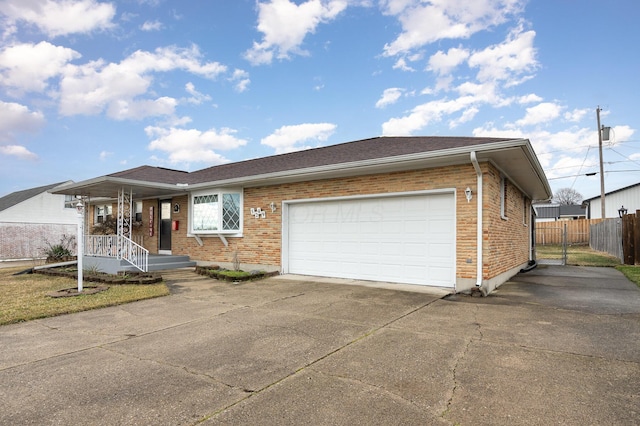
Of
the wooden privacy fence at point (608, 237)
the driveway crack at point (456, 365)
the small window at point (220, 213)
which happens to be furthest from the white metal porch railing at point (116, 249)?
the wooden privacy fence at point (608, 237)

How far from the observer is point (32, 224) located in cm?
2031

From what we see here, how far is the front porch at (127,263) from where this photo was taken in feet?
36.5

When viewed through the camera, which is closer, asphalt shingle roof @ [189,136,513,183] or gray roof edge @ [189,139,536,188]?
gray roof edge @ [189,139,536,188]

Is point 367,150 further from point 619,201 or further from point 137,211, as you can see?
point 619,201

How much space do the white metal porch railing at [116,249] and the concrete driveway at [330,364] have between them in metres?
5.10

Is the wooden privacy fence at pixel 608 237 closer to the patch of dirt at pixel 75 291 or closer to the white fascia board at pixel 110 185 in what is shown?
the white fascia board at pixel 110 185

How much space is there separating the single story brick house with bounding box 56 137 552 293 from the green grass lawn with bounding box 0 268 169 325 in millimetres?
2973

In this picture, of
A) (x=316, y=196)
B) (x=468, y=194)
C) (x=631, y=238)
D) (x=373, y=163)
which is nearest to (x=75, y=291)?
(x=316, y=196)

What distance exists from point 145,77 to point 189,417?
13.1m

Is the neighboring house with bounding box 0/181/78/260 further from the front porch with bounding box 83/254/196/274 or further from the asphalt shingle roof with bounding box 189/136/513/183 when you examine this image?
the asphalt shingle roof with bounding box 189/136/513/183

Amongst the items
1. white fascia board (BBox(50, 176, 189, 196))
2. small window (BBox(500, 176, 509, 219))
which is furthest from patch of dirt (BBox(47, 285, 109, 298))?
small window (BBox(500, 176, 509, 219))

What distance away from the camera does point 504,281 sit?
9.34 m

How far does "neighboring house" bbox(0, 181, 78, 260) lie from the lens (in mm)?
19359

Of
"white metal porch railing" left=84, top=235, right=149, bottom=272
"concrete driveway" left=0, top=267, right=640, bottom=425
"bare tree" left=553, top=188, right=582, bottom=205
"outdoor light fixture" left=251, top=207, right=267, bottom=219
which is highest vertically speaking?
"bare tree" left=553, top=188, right=582, bottom=205
